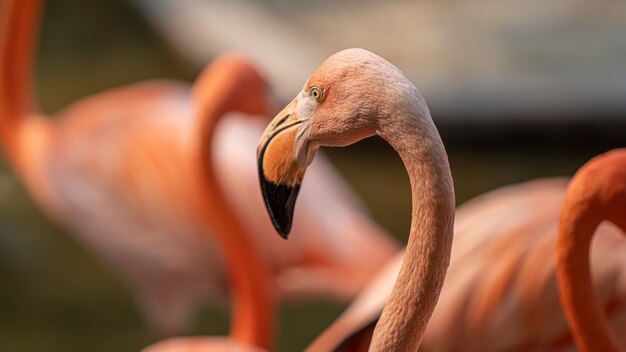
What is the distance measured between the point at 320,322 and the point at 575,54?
2517mm

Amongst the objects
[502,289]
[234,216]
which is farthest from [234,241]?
[502,289]

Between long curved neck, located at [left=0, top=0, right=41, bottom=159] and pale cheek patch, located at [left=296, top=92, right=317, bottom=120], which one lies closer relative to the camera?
pale cheek patch, located at [left=296, top=92, right=317, bottom=120]

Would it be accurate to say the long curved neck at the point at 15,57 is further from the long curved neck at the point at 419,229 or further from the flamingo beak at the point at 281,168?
the long curved neck at the point at 419,229

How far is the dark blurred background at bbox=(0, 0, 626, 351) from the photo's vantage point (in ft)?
15.0

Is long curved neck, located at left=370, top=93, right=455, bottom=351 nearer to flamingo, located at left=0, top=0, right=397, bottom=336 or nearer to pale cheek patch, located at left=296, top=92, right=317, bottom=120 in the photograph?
pale cheek patch, located at left=296, top=92, right=317, bottom=120

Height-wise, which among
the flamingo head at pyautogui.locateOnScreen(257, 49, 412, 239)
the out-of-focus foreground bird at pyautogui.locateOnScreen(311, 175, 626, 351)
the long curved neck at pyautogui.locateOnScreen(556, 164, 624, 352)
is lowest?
the out-of-focus foreground bird at pyautogui.locateOnScreen(311, 175, 626, 351)

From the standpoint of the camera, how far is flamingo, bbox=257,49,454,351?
1556 millimetres

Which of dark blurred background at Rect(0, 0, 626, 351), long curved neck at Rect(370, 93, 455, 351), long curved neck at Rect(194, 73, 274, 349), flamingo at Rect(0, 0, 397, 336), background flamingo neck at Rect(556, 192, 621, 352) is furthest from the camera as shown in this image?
dark blurred background at Rect(0, 0, 626, 351)

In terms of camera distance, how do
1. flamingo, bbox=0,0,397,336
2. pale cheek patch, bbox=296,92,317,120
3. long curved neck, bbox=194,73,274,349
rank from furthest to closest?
1. flamingo, bbox=0,0,397,336
2. long curved neck, bbox=194,73,274,349
3. pale cheek patch, bbox=296,92,317,120

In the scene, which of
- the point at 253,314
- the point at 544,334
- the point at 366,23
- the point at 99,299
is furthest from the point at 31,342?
the point at 366,23

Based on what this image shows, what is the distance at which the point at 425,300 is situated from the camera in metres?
1.60

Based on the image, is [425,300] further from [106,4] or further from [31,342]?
[106,4]

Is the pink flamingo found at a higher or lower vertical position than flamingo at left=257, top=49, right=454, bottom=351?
lower

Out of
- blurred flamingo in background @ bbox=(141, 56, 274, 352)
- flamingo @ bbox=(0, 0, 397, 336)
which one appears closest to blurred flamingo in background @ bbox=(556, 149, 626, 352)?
blurred flamingo in background @ bbox=(141, 56, 274, 352)
